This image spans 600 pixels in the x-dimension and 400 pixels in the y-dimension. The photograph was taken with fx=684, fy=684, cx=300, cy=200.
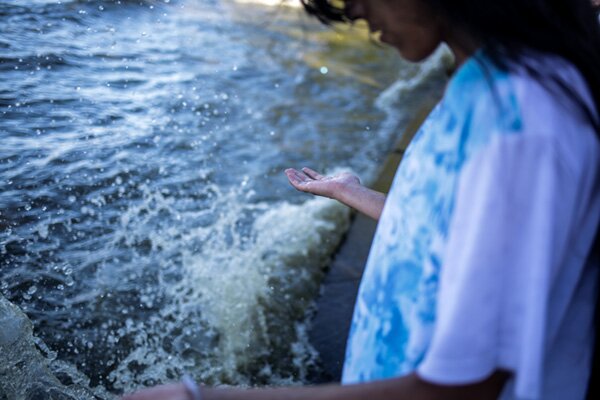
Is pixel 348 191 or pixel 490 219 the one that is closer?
pixel 490 219

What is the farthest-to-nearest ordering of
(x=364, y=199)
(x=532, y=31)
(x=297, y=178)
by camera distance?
(x=297, y=178), (x=364, y=199), (x=532, y=31)

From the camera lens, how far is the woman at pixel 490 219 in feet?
3.12

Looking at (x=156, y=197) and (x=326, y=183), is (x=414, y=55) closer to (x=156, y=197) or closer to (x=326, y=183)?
(x=326, y=183)

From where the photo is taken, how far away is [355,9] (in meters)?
1.21

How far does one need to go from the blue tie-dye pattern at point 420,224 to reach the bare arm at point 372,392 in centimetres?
8

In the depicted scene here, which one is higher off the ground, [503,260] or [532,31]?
[532,31]

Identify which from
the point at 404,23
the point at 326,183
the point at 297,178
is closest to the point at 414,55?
the point at 404,23

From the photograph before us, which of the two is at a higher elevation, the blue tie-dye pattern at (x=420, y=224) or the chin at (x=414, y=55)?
the chin at (x=414, y=55)

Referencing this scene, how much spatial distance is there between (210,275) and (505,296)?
10.6 feet

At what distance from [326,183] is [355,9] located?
2.23 feet

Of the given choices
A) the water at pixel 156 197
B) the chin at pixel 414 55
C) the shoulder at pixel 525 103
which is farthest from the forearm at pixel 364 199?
the water at pixel 156 197

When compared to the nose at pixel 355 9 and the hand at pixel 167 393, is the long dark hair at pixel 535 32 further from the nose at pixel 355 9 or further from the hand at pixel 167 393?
the hand at pixel 167 393

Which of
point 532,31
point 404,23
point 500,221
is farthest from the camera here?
point 404,23

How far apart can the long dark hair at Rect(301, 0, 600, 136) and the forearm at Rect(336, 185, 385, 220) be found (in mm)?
647
